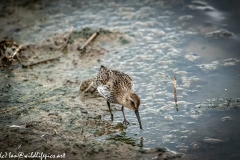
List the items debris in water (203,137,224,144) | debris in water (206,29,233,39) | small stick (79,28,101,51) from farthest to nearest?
debris in water (206,29,233,39)
small stick (79,28,101,51)
debris in water (203,137,224,144)

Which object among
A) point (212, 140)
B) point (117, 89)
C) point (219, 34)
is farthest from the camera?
point (219, 34)

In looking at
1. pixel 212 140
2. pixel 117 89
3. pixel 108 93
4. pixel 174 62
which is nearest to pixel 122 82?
pixel 117 89

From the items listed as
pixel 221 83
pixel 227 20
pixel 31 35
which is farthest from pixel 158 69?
pixel 31 35

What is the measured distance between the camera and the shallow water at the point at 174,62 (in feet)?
21.5

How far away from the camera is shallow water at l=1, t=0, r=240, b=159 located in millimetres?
6539

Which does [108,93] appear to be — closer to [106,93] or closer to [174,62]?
[106,93]

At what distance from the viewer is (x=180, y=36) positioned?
32.0ft

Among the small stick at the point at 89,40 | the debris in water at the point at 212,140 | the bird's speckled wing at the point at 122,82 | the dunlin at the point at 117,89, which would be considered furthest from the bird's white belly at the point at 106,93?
the small stick at the point at 89,40

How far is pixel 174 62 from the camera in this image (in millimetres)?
8750

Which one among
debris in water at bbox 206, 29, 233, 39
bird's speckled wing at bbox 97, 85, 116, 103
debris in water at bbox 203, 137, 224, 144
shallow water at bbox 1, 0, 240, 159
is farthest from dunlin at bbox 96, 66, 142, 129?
debris in water at bbox 206, 29, 233, 39

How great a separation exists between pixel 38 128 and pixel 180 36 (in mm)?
4937

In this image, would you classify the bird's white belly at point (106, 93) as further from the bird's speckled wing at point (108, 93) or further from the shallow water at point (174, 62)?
the shallow water at point (174, 62)

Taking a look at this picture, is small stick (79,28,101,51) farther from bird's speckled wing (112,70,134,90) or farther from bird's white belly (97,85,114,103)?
bird's white belly (97,85,114,103)

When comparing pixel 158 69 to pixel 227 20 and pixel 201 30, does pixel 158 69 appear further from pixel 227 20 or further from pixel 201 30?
pixel 227 20
